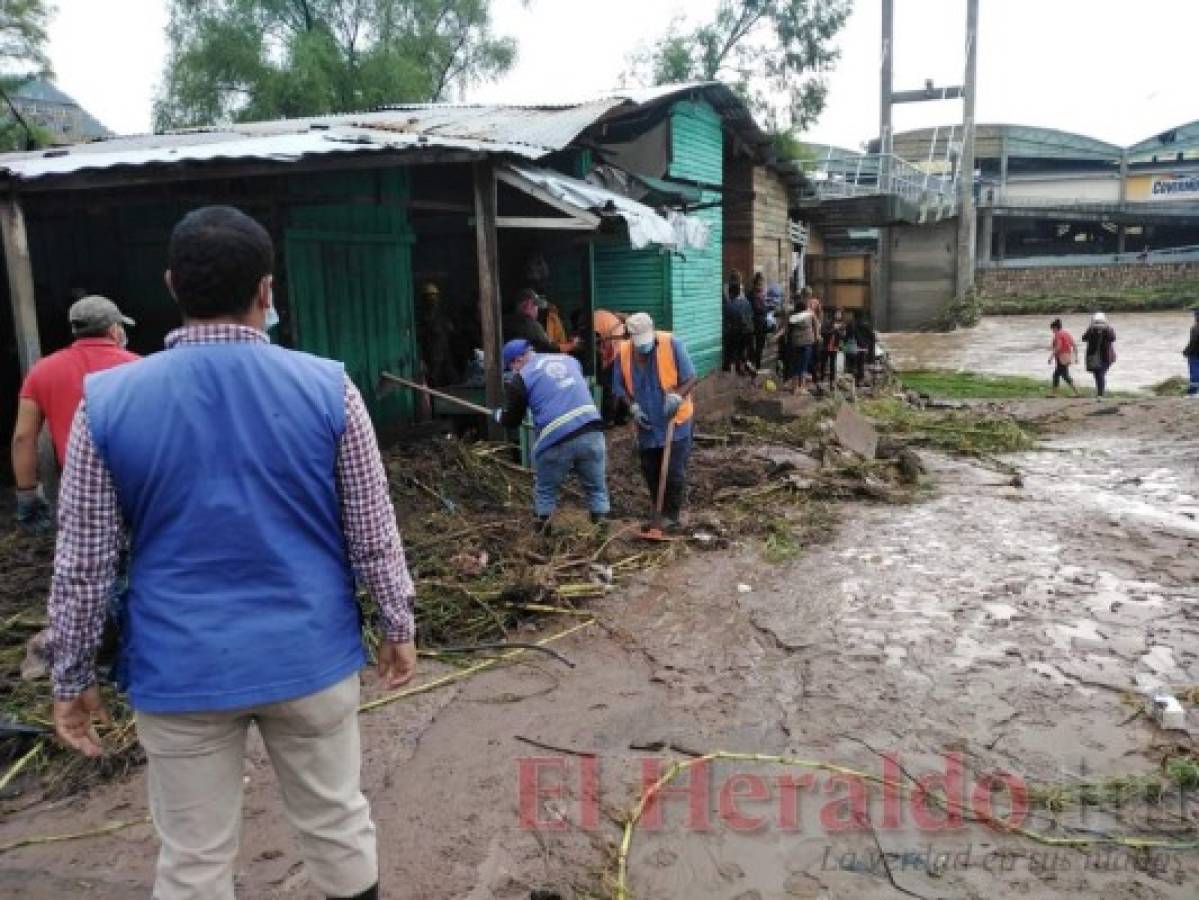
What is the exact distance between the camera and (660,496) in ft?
22.4

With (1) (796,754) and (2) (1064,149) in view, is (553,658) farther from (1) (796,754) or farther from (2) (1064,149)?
(2) (1064,149)

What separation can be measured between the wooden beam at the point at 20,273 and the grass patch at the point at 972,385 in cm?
1435

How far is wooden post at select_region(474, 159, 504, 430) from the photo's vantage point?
7289 mm

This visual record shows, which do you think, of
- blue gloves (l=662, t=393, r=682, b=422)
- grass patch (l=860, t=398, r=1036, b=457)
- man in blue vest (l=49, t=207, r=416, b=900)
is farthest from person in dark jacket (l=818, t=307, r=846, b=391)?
man in blue vest (l=49, t=207, r=416, b=900)

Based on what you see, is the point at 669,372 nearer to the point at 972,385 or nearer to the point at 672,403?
Answer: the point at 672,403

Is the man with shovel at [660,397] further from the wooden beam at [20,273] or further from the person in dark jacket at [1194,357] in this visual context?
the person in dark jacket at [1194,357]

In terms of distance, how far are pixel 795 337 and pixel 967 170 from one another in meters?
19.2

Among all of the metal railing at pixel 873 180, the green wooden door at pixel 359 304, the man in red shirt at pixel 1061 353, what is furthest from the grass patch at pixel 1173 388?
the green wooden door at pixel 359 304

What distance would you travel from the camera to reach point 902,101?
28750 mm

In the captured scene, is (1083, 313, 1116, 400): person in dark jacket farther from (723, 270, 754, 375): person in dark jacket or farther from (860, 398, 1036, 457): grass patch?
(723, 270, 754, 375): person in dark jacket

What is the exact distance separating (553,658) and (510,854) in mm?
1661

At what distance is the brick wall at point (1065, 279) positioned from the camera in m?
37.4

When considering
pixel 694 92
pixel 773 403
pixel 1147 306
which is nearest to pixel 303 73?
pixel 694 92

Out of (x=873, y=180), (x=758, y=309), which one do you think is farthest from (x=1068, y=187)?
(x=758, y=309)
